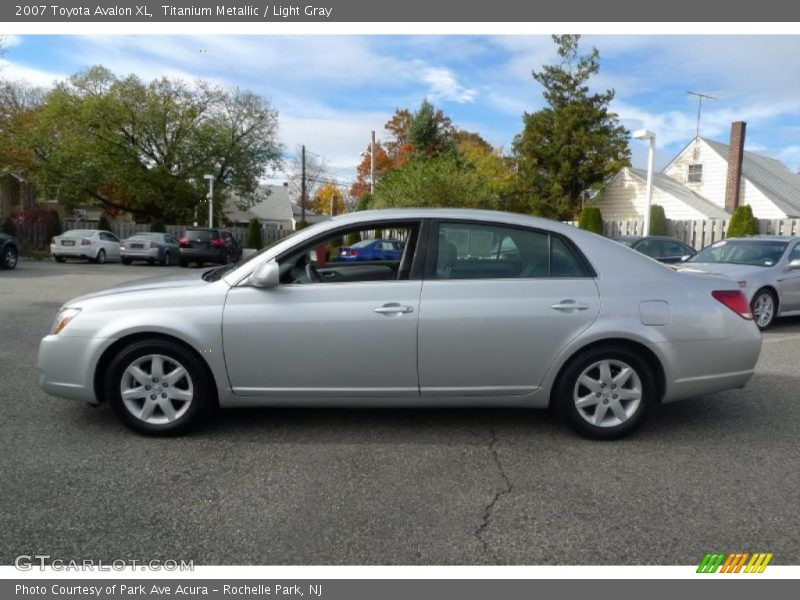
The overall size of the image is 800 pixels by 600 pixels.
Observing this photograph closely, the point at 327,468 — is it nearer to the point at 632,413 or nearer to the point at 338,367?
the point at 338,367

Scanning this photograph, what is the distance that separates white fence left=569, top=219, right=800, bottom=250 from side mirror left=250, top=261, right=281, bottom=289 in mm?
17959

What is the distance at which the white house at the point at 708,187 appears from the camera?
32156 mm

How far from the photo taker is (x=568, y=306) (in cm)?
418

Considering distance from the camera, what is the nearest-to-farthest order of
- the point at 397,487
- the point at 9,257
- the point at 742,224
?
the point at 397,487
the point at 9,257
the point at 742,224

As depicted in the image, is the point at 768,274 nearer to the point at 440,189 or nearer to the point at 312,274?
the point at 312,274

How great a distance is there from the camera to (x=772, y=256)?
9977 mm

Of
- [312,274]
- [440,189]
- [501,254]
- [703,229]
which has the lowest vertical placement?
[312,274]

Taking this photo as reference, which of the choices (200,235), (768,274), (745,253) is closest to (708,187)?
(745,253)

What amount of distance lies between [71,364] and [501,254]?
314 cm

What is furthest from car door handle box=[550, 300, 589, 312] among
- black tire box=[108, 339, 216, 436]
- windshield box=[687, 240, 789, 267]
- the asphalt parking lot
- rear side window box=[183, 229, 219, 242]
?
rear side window box=[183, 229, 219, 242]

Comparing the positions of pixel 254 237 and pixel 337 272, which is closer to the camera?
pixel 337 272

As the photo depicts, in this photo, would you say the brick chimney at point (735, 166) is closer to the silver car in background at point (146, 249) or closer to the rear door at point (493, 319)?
the silver car in background at point (146, 249)

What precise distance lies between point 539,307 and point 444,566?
6.45ft

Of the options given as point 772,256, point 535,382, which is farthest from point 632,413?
point 772,256
